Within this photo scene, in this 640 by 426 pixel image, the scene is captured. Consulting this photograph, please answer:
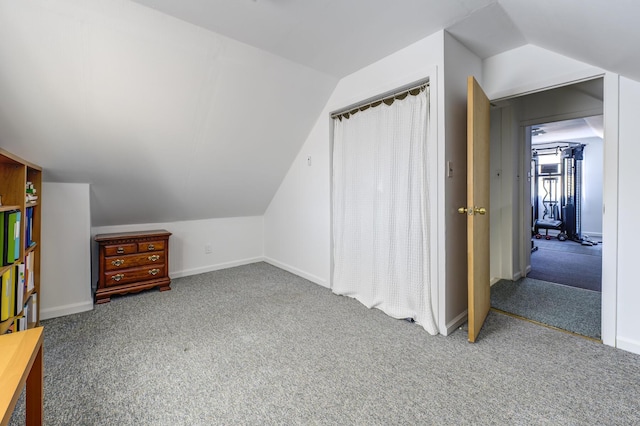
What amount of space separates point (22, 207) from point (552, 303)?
4234mm

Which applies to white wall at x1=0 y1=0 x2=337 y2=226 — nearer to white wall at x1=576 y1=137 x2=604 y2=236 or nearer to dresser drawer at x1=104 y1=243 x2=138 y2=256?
dresser drawer at x1=104 y1=243 x2=138 y2=256

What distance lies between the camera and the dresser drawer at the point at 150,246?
3043mm

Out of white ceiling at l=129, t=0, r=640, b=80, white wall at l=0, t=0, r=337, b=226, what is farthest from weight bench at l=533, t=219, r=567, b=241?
white wall at l=0, t=0, r=337, b=226

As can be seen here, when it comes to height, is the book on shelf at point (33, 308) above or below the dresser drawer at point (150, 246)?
below

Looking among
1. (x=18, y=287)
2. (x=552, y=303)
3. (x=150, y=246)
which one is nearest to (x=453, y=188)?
(x=552, y=303)

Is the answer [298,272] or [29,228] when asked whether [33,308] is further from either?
[298,272]

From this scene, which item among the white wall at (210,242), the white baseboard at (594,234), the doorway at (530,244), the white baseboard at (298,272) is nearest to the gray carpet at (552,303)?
the doorway at (530,244)

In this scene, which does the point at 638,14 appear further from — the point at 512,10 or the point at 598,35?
the point at 512,10

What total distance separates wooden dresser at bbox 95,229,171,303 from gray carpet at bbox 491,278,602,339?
3.47m

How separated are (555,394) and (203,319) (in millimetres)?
2387

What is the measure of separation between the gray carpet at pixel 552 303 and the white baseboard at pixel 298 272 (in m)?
1.72

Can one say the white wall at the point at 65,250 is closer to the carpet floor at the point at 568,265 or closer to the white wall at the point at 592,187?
the carpet floor at the point at 568,265

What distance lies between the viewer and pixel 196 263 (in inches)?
148

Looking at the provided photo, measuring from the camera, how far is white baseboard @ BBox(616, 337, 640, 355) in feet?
5.96
